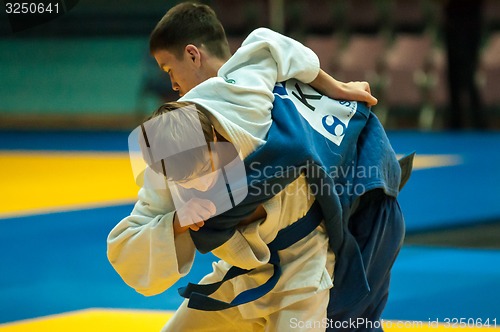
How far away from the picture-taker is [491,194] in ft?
22.0

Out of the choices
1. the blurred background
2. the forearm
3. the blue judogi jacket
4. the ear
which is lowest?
the blurred background

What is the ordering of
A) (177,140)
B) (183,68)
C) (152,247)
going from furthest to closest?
1. (183,68)
2. (152,247)
3. (177,140)

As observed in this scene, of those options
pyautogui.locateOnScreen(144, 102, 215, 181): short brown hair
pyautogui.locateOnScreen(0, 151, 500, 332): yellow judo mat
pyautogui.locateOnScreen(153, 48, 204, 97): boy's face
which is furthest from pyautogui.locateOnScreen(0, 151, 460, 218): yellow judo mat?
pyautogui.locateOnScreen(144, 102, 215, 181): short brown hair

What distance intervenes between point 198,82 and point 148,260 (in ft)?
1.75

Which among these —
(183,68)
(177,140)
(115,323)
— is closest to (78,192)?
(115,323)

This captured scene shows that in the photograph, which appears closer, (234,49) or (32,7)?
(32,7)

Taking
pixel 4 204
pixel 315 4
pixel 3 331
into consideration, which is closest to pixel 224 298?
pixel 3 331

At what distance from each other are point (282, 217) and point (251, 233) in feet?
0.34

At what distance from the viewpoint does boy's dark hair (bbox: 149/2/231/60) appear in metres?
2.51

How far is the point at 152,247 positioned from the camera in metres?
2.30

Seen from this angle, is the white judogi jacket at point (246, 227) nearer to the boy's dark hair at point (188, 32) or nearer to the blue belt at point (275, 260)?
the blue belt at point (275, 260)

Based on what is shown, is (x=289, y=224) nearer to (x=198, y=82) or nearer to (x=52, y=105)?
(x=198, y=82)

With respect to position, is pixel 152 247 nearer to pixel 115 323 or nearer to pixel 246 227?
pixel 246 227

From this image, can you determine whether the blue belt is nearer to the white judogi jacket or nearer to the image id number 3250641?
the white judogi jacket
